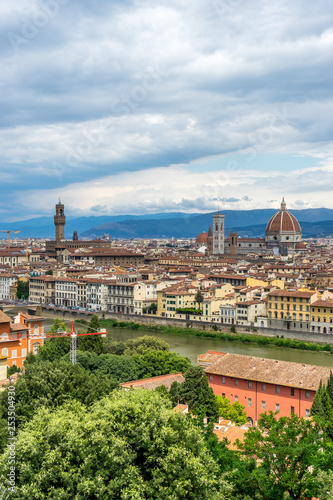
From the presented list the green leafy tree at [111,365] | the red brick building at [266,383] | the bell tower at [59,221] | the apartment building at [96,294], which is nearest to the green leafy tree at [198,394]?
the red brick building at [266,383]

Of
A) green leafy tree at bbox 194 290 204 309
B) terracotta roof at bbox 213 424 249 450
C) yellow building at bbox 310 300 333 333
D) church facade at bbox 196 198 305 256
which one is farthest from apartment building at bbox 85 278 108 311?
church facade at bbox 196 198 305 256

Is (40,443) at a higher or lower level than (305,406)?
higher

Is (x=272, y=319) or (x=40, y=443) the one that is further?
(x=272, y=319)

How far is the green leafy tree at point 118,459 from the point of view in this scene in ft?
21.6

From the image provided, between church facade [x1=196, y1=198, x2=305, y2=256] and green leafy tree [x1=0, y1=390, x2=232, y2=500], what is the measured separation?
72276 mm

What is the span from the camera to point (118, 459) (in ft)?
22.2

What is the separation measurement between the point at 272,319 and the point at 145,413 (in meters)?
24.0

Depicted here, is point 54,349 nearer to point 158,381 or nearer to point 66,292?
point 158,381

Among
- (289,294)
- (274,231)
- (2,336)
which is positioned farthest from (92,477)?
(274,231)

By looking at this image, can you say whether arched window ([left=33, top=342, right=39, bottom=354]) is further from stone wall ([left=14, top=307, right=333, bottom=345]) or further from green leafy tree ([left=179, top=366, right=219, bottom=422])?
stone wall ([left=14, top=307, right=333, bottom=345])

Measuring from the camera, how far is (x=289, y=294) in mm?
30188

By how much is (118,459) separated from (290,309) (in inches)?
960

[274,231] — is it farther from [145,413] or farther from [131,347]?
[145,413]

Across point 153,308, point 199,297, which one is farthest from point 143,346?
point 153,308
